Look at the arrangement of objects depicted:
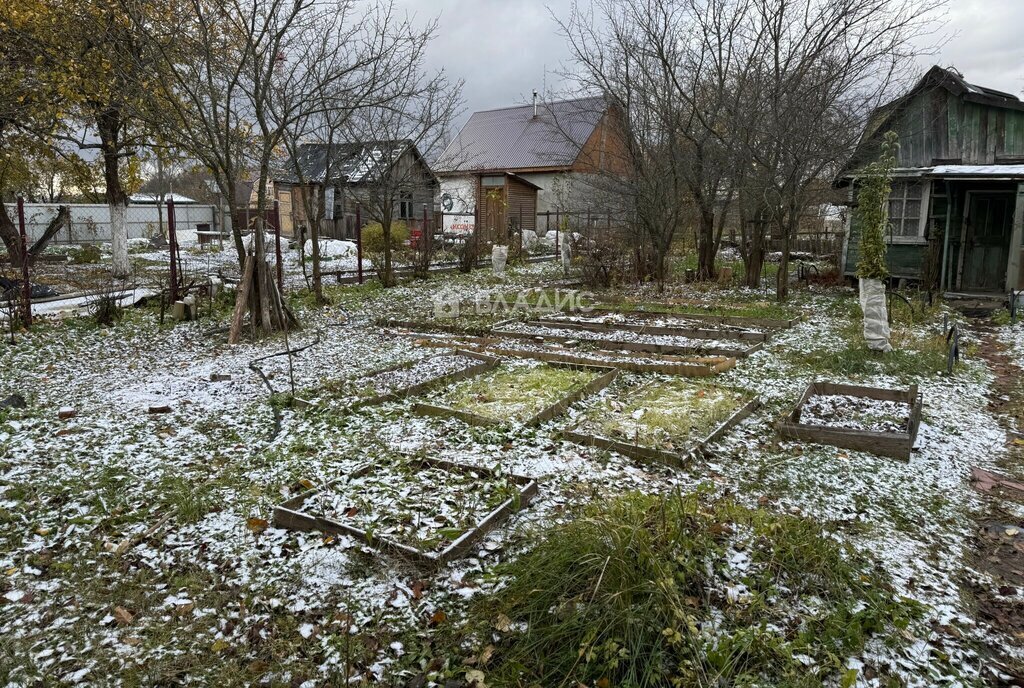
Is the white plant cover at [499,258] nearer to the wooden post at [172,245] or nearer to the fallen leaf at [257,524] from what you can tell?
the wooden post at [172,245]

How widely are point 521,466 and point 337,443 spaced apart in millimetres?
1507

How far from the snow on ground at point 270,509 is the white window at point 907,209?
8036mm

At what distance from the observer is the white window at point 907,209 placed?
14.2 meters

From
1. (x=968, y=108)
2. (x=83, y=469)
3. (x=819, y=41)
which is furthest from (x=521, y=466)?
(x=968, y=108)

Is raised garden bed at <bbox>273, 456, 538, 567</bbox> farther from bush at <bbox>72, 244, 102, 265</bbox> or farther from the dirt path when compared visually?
bush at <bbox>72, 244, 102, 265</bbox>

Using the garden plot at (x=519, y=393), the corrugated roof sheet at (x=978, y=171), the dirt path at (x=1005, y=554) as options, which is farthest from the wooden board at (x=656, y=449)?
the corrugated roof sheet at (x=978, y=171)

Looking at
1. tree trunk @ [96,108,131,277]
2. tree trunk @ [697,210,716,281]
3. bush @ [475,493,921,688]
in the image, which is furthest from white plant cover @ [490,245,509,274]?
bush @ [475,493,921,688]

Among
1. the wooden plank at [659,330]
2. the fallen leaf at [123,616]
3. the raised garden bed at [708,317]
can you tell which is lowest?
the fallen leaf at [123,616]

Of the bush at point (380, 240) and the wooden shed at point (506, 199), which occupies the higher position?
the wooden shed at point (506, 199)

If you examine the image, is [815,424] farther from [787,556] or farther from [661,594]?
[661,594]

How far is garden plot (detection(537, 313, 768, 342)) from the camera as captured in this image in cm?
942

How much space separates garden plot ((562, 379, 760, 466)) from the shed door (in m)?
10.4

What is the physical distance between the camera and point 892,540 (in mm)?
3756

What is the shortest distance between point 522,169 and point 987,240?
68.8 ft
